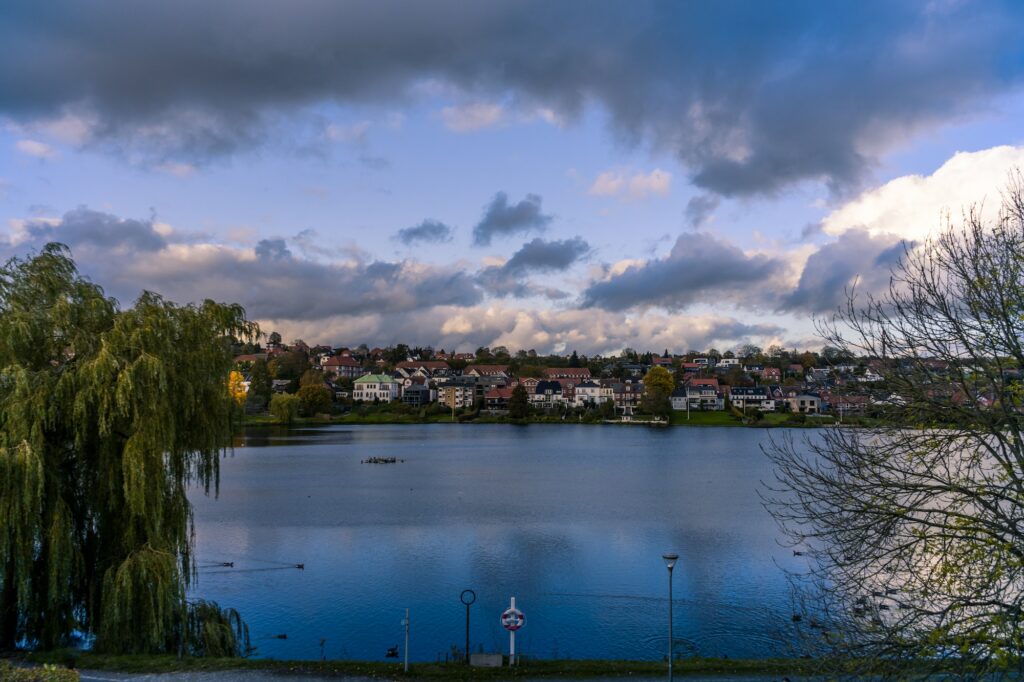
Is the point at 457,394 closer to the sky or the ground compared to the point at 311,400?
closer to the sky

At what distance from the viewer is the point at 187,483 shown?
61.4 feet

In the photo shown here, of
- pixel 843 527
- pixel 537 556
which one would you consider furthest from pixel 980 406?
pixel 537 556

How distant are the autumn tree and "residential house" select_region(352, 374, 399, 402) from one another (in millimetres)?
61297

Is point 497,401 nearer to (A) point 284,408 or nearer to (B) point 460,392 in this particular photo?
(B) point 460,392

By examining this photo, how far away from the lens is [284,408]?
121 meters

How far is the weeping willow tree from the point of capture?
52.3 ft

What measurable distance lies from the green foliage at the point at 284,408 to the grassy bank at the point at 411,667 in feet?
354

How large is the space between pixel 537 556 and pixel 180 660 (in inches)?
682

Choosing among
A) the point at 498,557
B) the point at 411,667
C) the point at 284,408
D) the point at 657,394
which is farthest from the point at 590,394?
the point at 411,667

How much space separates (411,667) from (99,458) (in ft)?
29.0

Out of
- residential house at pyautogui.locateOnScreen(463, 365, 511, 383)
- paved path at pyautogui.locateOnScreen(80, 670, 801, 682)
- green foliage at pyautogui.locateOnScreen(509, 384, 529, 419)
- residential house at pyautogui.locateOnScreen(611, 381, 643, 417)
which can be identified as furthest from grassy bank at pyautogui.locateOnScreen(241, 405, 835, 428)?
paved path at pyautogui.locateOnScreen(80, 670, 801, 682)

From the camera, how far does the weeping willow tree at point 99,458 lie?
15.9 meters

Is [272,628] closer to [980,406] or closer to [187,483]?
[187,483]

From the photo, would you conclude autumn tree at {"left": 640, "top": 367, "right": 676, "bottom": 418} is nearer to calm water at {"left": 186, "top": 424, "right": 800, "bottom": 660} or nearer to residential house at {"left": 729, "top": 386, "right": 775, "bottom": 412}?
residential house at {"left": 729, "top": 386, "right": 775, "bottom": 412}
